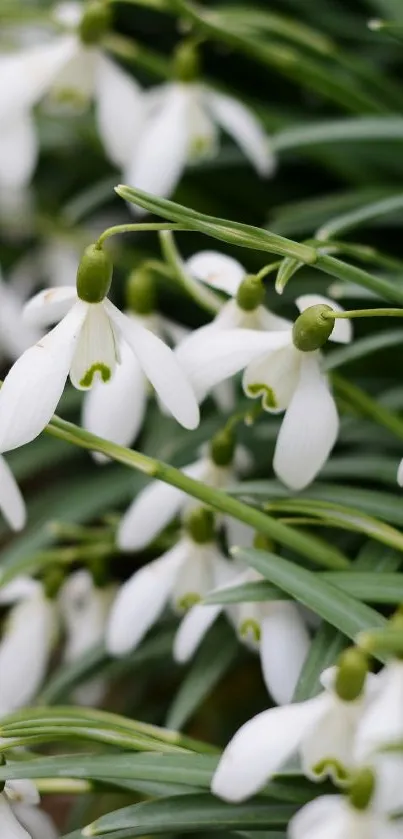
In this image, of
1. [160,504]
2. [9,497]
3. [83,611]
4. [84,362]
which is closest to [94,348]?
[84,362]

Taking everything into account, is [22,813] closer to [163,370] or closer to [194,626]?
[194,626]

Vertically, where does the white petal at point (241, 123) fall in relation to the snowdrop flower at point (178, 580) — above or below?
above

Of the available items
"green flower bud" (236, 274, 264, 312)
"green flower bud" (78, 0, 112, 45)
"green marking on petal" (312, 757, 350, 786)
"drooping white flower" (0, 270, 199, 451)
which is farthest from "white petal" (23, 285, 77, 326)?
"green flower bud" (78, 0, 112, 45)

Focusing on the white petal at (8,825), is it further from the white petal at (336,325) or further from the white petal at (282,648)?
the white petal at (336,325)

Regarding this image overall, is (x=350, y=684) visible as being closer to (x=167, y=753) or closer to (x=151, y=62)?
(x=167, y=753)

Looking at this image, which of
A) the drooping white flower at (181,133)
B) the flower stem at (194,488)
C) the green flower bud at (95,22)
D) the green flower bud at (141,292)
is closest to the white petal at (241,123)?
the drooping white flower at (181,133)

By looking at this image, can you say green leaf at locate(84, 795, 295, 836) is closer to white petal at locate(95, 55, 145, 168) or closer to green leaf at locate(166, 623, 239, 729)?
green leaf at locate(166, 623, 239, 729)
